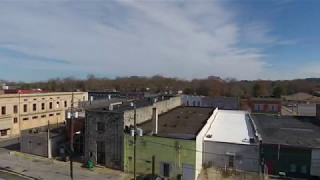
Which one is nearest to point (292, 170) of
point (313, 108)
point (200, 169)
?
point (200, 169)

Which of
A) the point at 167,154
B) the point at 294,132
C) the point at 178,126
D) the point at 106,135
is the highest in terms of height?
the point at 178,126

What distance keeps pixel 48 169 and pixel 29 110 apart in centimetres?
2627

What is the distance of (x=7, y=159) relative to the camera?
109ft

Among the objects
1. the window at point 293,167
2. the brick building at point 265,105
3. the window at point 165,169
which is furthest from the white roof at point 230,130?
the brick building at point 265,105

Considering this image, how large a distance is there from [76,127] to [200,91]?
88.0 m

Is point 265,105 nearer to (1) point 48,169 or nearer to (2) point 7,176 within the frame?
(1) point 48,169

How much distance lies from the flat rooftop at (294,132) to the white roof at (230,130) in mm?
1783

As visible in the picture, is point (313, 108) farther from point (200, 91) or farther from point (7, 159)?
point (7, 159)

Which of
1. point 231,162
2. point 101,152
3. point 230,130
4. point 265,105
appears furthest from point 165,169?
point 265,105

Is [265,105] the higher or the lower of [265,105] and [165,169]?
the higher

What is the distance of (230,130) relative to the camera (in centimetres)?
3600

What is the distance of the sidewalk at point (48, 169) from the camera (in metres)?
27.4

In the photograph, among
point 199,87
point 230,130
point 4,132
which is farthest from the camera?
point 199,87

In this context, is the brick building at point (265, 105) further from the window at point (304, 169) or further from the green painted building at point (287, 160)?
the window at point (304, 169)
